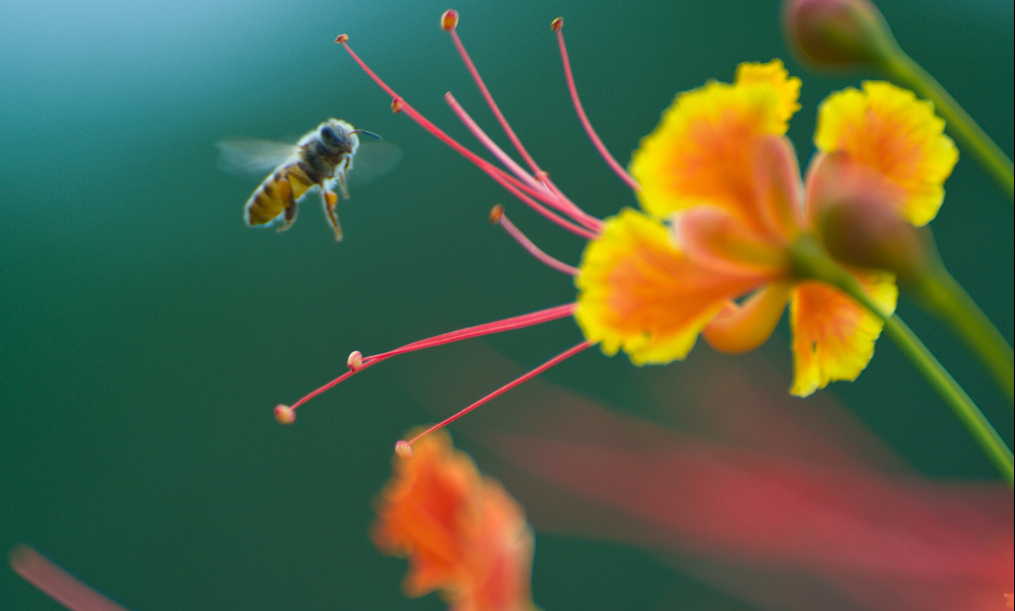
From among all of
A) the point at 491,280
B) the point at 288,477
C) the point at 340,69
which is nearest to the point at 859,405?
the point at 491,280

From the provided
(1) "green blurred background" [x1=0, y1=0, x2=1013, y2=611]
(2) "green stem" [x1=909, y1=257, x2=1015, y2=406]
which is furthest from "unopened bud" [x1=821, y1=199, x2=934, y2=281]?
(1) "green blurred background" [x1=0, y1=0, x2=1013, y2=611]

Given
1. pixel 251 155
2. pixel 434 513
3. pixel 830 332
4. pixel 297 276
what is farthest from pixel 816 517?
pixel 297 276

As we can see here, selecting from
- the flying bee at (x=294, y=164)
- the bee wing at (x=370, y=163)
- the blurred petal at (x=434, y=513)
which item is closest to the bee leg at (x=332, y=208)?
the flying bee at (x=294, y=164)

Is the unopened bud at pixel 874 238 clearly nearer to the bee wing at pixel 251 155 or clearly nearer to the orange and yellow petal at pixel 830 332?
the orange and yellow petal at pixel 830 332

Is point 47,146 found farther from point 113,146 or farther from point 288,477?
point 288,477

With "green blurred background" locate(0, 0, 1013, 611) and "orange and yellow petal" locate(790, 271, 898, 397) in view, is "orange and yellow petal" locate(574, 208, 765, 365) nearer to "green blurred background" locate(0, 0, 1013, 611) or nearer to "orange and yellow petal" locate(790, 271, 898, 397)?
"orange and yellow petal" locate(790, 271, 898, 397)

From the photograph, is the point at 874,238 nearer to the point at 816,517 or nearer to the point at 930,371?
the point at 930,371
